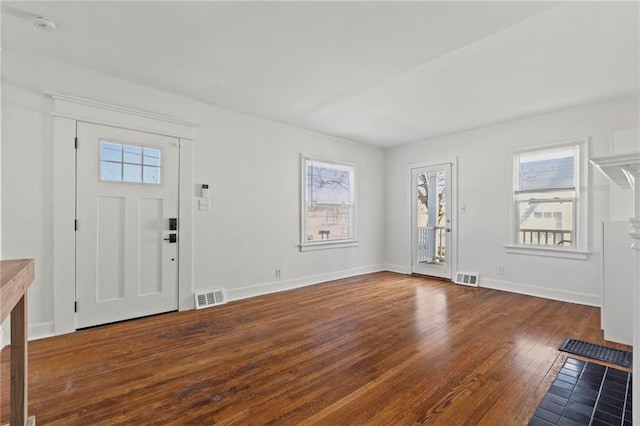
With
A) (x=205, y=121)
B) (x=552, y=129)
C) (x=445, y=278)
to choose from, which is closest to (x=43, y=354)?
(x=205, y=121)

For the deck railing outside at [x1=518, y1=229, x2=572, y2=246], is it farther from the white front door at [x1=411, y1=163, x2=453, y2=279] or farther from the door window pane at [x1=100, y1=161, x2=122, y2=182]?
the door window pane at [x1=100, y1=161, x2=122, y2=182]

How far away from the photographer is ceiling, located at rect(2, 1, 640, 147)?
7.27ft

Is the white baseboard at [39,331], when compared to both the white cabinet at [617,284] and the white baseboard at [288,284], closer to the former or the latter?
the white baseboard at [288,284]

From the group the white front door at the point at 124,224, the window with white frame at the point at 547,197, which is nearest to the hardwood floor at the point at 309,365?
the white front door at the point at 124,224

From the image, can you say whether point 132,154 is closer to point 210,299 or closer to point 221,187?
point 221,187

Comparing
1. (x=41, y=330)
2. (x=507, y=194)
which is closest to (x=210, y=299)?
(x=41, y=330)

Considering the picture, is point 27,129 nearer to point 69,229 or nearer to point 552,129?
point 69,229

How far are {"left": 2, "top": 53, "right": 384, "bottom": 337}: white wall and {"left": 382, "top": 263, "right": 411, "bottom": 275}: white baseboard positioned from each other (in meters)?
0.22

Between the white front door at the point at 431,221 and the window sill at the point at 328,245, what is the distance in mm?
1225

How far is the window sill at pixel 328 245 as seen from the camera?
511 centimetres

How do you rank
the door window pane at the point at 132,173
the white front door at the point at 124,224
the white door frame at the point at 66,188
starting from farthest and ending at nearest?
the door window pane at the point at 132,173
the white front door at the point at 124,224
the white door frame at the point at 66,188

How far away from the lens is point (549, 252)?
14.2 feet

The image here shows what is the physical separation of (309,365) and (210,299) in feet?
6.73

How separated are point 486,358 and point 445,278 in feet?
10.4
